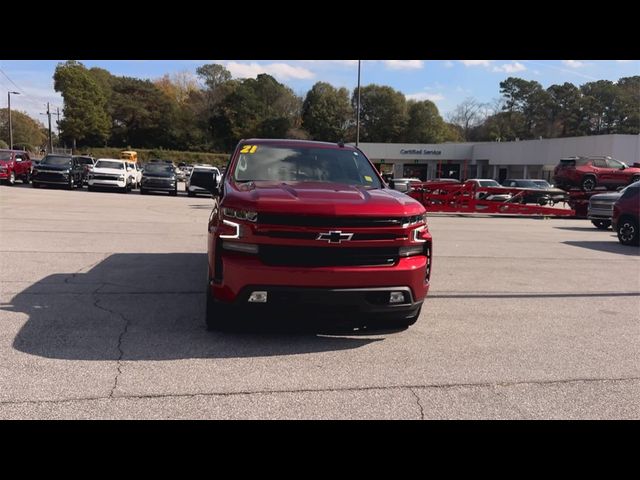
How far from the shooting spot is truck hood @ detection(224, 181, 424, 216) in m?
4.42

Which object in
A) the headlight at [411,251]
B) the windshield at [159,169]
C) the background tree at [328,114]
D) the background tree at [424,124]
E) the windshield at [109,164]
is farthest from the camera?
the background tree at [424,124]

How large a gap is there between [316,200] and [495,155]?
64.0 meters

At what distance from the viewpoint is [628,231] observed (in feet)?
43.3

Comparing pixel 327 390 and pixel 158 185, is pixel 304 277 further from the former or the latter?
pixel 158 185

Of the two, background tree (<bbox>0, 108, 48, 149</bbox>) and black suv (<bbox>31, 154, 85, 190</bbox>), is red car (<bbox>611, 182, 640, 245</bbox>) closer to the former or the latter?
black suv (<bbox>31, 154, 85, 190</bbox>)

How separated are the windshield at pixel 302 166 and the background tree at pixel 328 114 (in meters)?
79.3

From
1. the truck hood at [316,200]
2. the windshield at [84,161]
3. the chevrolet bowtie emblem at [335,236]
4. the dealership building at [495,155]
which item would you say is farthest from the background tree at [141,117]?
the chevrolet bowtie emblem at [335,236]

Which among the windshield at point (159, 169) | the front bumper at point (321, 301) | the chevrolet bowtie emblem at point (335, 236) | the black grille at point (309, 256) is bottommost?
the front bumper at point (321, 301)

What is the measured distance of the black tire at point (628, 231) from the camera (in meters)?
13.0

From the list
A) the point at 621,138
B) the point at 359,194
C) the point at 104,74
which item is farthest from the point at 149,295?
the point at 104,74

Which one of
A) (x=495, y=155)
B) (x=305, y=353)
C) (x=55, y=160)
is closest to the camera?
(x=305, y=353)

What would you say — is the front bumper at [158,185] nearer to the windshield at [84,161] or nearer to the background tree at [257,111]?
the windshield at [84,161]

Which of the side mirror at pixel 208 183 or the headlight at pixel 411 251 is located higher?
the side mirror at pixel 208 183

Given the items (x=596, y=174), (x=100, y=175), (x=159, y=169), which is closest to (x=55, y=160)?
(x=100, y=175)
